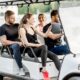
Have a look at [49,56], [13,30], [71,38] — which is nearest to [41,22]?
[13,30]

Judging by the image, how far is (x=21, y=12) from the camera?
9797mm

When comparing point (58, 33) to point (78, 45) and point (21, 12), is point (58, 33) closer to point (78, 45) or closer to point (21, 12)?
point (78, 45)

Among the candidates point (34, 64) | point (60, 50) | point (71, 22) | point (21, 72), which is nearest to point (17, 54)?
point (21, 72)

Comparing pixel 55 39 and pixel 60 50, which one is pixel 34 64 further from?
pixel 55 39

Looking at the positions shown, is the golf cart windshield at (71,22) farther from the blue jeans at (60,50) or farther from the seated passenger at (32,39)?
the blue jeans at (60,50)

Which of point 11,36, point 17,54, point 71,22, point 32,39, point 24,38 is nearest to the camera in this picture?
point 71,22

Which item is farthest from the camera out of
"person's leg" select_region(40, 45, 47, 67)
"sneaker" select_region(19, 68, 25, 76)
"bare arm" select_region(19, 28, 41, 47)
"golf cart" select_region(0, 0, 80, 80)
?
"sneaker" select_region(19, 68, 25, 76)

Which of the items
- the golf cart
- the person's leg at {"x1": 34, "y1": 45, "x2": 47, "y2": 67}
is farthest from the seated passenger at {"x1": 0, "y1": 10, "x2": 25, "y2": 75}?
the person's leg at {"x1": 34, "y1": 45, "x2": 47, "y2": 67}

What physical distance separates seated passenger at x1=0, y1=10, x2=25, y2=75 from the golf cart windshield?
1343 mm

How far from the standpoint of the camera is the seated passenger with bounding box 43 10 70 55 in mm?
8102

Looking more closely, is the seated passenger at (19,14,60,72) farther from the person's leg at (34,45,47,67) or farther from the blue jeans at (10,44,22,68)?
the blue jeans at (10,44,22,68)

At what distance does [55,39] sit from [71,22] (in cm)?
96

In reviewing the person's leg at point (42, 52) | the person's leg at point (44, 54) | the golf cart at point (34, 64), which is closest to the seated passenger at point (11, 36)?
the golf cart at point (34, 64)

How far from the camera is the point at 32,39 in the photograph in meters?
8.22
